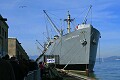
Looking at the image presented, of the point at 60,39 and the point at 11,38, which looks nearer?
the point at 60,39

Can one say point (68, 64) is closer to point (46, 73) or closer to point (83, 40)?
point (83, 40)

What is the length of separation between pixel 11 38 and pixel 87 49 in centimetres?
2101

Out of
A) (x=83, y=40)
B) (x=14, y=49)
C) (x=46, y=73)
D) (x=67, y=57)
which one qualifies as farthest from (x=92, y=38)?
(x=46, y=73)

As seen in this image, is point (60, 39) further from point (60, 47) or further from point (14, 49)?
point (14, 49)

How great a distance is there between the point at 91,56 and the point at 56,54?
710 centimetres

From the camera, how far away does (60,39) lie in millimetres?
58156

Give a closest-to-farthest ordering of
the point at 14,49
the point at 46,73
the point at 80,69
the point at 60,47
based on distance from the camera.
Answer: the point at 46,73, the point at 80,69, the point at 60,47, the point at 14,49

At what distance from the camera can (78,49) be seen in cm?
5512

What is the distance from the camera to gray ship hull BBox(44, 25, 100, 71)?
54.2m

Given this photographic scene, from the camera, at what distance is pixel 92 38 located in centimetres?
5591

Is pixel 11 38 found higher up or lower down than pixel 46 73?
higher up

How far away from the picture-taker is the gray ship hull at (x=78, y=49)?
54188 mm

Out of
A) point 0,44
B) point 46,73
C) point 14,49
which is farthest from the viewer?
point 14,49

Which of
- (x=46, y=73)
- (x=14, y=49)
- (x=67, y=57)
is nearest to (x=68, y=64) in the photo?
(x=67, y=57)
